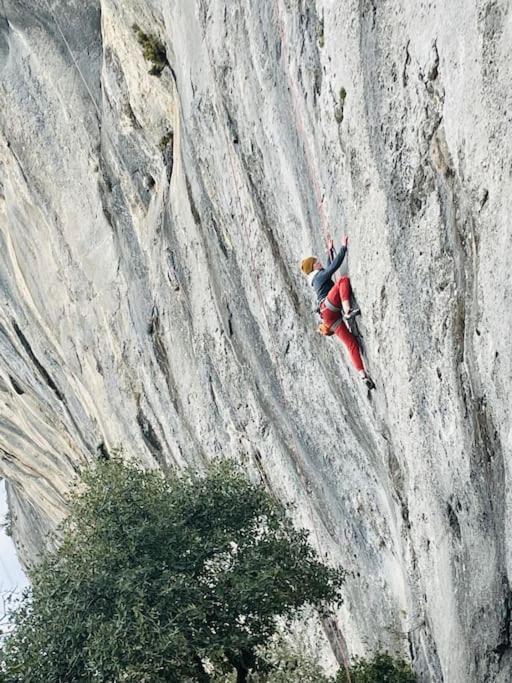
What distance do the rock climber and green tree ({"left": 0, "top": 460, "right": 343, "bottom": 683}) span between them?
4147mm

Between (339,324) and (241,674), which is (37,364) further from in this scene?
(339,324)

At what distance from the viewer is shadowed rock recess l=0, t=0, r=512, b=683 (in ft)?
38.0

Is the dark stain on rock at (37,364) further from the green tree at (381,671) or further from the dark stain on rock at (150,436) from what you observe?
the green tree at (381,671)

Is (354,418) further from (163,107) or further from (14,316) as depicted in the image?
(14,316)

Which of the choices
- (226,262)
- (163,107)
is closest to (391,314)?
(226,262)

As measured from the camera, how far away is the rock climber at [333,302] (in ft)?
50.4

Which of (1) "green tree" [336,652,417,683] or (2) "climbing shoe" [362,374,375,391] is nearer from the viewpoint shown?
(2) "climbing shoe" [362,374,375,391]

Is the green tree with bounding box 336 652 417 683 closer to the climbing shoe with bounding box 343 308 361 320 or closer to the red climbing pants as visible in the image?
the red climbing pants

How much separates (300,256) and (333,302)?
72.5 inches

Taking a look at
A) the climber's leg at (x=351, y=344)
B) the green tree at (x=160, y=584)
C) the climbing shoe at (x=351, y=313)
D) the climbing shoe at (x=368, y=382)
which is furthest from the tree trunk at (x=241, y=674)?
the climbing shoe at (x=351, y=313)

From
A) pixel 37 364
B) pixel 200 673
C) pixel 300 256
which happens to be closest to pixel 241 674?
pixel 200 673

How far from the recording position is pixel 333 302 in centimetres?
1566

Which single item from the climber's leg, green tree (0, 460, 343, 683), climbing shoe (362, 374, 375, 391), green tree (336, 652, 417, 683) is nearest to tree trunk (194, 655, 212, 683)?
green tree (0, 460, 343, 683)

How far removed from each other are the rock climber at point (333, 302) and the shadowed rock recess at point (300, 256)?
0.39 meters
